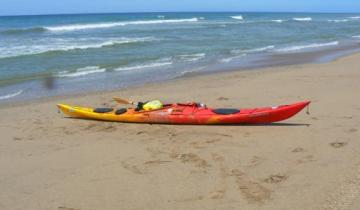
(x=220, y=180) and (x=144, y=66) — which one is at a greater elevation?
(x=220, y=180)

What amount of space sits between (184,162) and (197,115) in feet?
5.87

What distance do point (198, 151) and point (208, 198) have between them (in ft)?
5.22

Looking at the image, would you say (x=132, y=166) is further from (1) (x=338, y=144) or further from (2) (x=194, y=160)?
(1) (x=338, y=144)

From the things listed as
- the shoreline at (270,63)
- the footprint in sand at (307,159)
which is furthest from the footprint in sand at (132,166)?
the shoreline at (270,63)

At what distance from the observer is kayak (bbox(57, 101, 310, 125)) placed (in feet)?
24.8

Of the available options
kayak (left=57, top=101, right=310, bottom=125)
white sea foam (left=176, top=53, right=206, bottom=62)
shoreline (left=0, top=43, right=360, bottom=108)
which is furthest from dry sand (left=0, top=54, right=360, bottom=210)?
white sea foam (left=176, top=53, right=206, bottom=62)

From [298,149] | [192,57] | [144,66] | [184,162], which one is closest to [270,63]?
[192,57]

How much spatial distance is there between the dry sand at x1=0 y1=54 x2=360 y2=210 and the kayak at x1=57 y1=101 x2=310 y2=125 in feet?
0.44

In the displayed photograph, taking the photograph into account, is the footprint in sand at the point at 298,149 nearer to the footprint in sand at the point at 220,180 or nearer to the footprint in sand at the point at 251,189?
the footprint in sand at the point at 220,180

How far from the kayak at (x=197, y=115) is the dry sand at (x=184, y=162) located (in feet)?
0.44

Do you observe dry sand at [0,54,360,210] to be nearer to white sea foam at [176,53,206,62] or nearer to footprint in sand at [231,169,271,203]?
footprint in sand at [231,169,271,203]

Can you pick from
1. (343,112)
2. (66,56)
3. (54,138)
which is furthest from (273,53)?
(54,138)

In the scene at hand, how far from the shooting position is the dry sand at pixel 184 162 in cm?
505

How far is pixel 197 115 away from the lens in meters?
7.84
